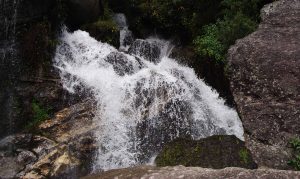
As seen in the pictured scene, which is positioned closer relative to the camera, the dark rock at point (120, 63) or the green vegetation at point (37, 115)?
the green vegetation at point (37, 115)

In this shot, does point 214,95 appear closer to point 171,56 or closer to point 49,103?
point 171,56

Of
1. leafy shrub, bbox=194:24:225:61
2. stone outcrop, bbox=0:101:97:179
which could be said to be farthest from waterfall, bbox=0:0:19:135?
leafy shrub, bbox=194:24:225:61

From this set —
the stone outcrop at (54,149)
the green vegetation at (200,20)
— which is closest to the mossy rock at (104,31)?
the green vegetation at (200,20)

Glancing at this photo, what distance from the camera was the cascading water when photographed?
9188 mm

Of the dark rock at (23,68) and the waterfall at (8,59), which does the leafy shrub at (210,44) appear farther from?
the waterfall at (8,59)

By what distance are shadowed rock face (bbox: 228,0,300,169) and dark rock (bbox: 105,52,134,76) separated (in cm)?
370

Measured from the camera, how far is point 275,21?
8.80 meters

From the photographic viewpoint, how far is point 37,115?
938 cm

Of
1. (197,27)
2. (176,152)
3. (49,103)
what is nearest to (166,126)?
(176,152)

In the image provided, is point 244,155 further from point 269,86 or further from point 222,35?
point 222,35

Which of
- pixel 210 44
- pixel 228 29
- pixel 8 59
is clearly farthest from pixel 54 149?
pixel 228 29

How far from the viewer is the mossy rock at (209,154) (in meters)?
7.19

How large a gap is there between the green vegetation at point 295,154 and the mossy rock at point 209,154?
88 centimetres

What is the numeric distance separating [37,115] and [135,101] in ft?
8.05
